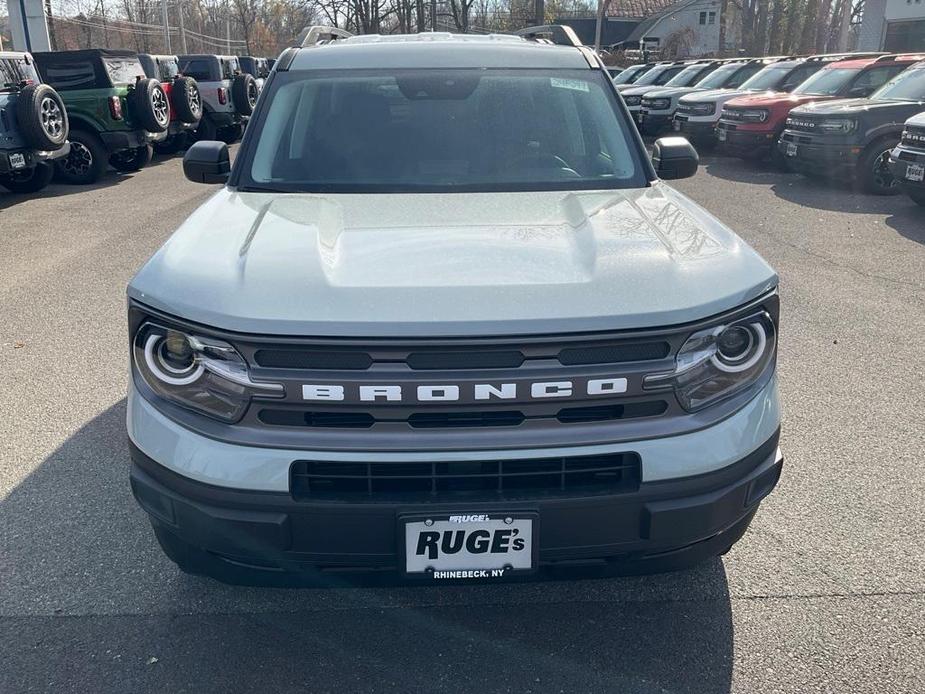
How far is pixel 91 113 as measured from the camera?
43.6 feet

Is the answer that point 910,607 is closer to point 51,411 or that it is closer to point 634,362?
point 634,362

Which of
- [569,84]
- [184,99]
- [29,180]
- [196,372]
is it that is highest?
[569,84]

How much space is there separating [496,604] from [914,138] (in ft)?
28.9

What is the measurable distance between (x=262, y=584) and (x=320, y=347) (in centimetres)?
77

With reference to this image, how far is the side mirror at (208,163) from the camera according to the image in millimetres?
4105

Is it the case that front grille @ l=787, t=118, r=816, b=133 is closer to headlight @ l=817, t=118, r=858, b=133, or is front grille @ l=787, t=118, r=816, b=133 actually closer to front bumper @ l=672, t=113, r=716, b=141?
headlight @ l=817, t=118, r=858, b=133

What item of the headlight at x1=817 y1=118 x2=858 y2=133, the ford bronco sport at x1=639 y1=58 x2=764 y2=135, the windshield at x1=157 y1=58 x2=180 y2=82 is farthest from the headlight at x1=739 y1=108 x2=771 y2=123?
the windshield at x1=157 y1=58 x2=180 y2=82

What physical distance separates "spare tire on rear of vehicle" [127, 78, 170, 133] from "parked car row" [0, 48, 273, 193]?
2cm

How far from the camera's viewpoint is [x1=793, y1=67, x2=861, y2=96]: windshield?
13992 mm

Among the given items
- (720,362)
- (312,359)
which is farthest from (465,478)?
(720,362)

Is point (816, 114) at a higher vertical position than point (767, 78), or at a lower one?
lower

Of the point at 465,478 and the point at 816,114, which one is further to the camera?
the point at 816,114

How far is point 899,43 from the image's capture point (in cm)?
3462

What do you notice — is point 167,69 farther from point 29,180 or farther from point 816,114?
point 816,114
